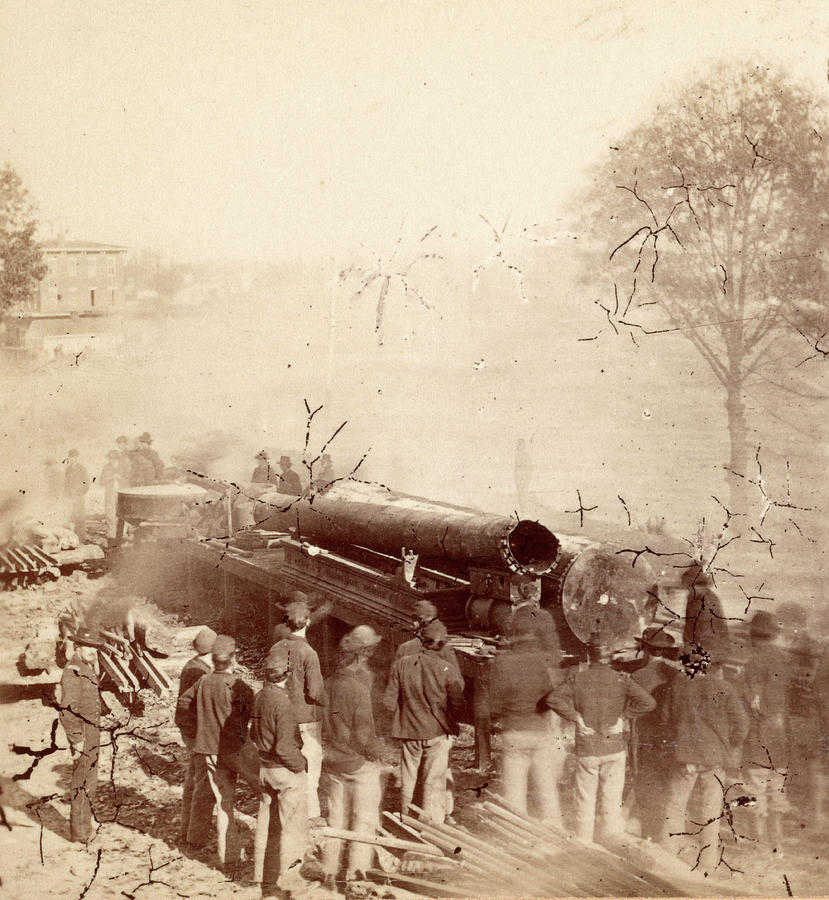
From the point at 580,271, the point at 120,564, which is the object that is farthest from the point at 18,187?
the point at 580,271

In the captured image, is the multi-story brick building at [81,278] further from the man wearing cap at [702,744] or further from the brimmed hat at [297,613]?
the man wearing cap at [702,744]

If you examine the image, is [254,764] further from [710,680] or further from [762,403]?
[762,403]

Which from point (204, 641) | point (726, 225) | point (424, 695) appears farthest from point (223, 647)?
point (726, 225)

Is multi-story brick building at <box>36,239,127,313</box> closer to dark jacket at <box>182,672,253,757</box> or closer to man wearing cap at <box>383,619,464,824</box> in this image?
dark jacket at <box>182,672,253,757</box>

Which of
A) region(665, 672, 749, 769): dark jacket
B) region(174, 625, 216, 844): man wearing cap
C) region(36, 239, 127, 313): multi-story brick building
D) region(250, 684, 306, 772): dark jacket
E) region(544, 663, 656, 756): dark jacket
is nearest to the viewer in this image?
region(250, 684, 306, 772): dark jacket

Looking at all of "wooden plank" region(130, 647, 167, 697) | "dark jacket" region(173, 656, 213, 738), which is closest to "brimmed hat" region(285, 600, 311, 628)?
"dark jacket" region(173, 656, 213, 738)
